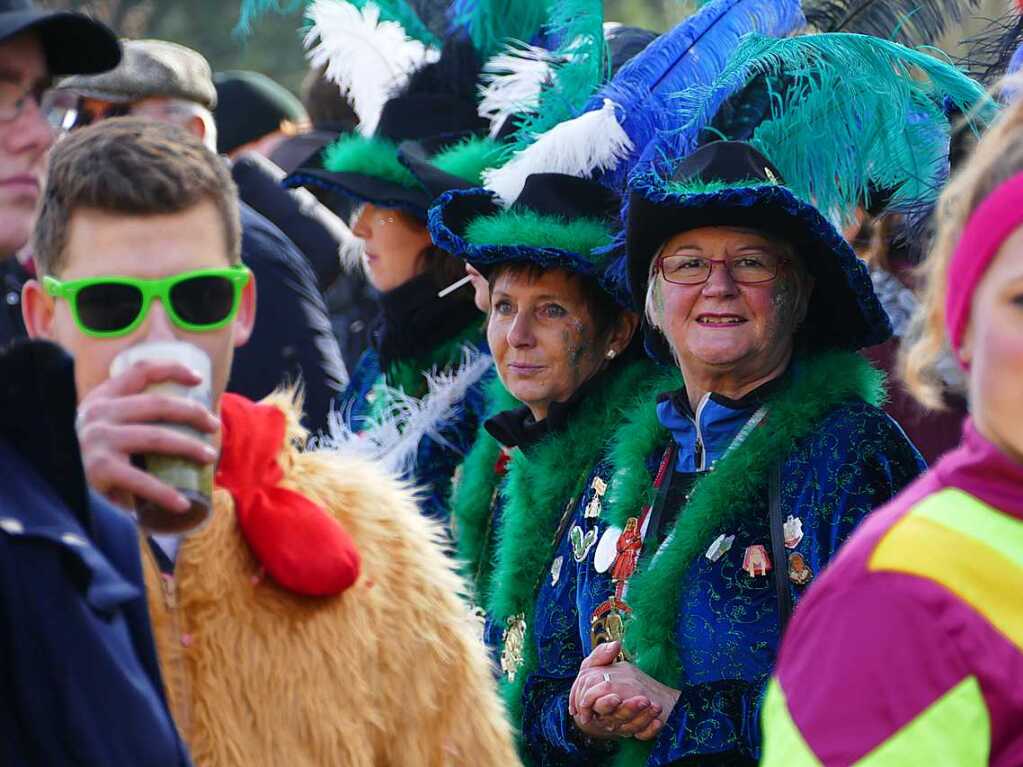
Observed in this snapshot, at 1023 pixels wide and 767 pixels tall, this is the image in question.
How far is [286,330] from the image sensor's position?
17.6 feet

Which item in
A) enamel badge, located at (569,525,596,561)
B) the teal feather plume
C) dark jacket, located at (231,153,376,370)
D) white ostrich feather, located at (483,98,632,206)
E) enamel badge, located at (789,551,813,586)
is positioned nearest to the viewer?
enamel badge, located at (789,551,813,586)

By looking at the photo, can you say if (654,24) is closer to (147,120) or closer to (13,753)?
(147,120)

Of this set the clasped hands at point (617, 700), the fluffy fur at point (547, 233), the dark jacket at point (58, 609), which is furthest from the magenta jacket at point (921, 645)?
the fluffy fur at point (547, 233)

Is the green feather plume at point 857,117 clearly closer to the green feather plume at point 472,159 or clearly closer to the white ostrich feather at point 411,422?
the green feather plume at point 472,159

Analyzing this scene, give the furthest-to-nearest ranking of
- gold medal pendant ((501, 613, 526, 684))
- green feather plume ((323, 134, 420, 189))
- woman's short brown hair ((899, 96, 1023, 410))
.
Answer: green feather plume ((323, 134, 420, 189)), gold medal pendant ((501, 613, 526, 684)), woman's short brown hair ((899, 96, 1023, 410))

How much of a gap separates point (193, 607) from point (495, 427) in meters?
1.95

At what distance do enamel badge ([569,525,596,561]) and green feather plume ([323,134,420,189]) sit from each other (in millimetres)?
1698

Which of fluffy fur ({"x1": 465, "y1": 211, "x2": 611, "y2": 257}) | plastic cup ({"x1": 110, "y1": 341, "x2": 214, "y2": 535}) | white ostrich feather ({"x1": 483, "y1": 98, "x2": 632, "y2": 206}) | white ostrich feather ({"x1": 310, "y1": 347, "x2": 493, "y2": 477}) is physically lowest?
white ostrich feather ({"x1": 310, "y1": 347, "x2": 493, "y2": 477})

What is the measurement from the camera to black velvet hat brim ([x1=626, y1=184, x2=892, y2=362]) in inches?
133

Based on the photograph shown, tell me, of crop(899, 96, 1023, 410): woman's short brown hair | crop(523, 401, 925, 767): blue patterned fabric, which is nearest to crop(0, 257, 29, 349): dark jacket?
crop(523, 401, 925, 767): blue patterned fabric

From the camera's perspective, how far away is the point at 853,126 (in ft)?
12.2

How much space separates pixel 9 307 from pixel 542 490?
1.40 metres

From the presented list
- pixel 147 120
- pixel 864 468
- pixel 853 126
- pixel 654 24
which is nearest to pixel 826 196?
pixel 853 126

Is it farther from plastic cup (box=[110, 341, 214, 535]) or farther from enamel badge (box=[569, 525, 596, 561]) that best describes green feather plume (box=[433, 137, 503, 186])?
plastic cup (box=[110, 341, 214, 535])
